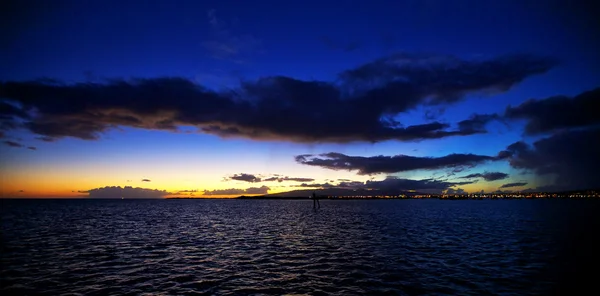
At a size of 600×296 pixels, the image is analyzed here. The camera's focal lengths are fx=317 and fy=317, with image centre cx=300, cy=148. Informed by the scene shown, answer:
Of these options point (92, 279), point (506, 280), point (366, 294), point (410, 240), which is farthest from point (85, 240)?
point (506, 280)

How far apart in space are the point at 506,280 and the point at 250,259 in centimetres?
1962

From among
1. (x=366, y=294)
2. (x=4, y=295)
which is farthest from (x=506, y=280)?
(x=4, y=295)

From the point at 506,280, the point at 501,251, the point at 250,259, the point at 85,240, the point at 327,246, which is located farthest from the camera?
the point at 85,240

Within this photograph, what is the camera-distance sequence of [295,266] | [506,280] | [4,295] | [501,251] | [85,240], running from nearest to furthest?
1. [4,295]
2. [506,280]
3. [295,266]
4. [501,251]
5. [85,240]

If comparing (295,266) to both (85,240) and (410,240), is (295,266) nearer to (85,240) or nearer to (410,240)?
(410,240)

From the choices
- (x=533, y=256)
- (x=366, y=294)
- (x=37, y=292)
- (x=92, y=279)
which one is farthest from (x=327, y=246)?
(x=37, y=292)

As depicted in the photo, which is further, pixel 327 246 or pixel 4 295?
pixel 327 246

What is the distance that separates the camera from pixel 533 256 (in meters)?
29.0

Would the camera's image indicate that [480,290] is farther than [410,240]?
No

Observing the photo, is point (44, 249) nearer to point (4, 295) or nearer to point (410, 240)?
point (4, 295)

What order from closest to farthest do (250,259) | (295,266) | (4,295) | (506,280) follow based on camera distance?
(4,295)
(506,280)
(295,266)
(250,259)

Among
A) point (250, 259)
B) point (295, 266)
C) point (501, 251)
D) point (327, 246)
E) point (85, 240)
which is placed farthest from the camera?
point (85, 240)

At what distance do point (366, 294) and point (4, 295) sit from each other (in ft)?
69.0

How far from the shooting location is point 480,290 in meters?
19.1
